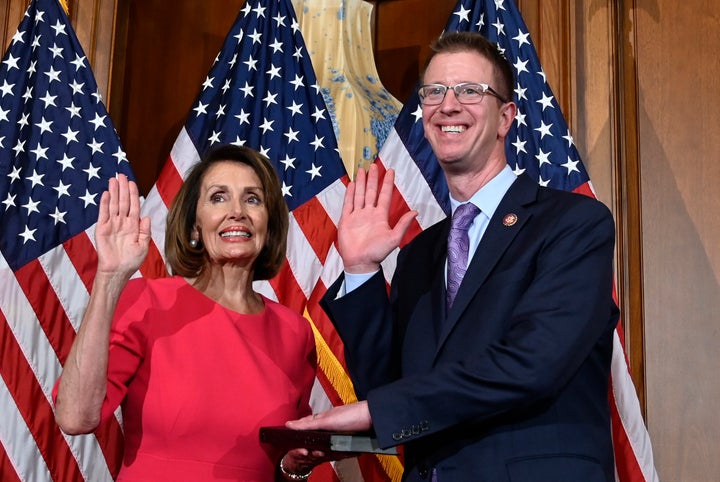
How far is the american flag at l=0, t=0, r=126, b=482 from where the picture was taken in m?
2.94

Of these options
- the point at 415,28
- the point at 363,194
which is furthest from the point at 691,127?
the point at 363,194

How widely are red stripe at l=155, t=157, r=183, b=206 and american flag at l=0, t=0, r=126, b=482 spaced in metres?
0.12

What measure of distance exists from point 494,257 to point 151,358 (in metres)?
0.94

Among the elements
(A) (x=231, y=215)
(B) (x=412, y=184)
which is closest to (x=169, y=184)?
(B) (x=412, y=184)

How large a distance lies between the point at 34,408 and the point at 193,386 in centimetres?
106

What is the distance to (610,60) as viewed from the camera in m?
3.23

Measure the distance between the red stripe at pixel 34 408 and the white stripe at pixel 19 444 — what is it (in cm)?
1

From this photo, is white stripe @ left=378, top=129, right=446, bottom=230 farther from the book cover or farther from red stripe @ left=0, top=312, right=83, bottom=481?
the book cover

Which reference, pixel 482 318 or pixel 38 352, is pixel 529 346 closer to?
pixel 482 318

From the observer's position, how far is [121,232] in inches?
75.7

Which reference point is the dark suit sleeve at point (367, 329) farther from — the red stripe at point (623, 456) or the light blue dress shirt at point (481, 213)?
the red stripe at point (623, 456)

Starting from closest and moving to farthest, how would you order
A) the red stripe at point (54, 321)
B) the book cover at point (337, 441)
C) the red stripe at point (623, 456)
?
the book cover at point (337, 441)
the red stripe at point (623, 456)
the red stripe at point (54, 321)

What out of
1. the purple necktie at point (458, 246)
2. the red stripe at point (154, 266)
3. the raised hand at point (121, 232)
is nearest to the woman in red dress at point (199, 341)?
the raised hand at point (121, 232)

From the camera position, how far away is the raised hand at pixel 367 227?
181 centimetres
